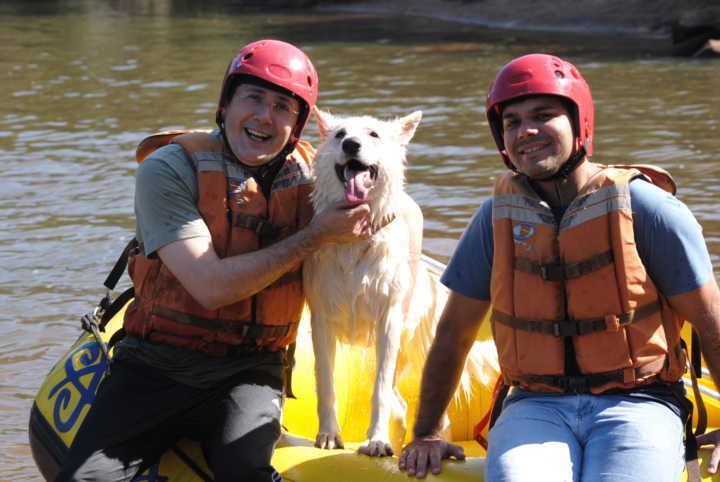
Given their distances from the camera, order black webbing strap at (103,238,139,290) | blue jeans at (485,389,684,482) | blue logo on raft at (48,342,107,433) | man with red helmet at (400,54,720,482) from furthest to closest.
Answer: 1. black webbing strap at (103,238,139,290)
2. blue logo on raft at (48,342,107,433)
3. man with red helmet at (400,54,720,482)
4. blue jeans at (485,389,684,482)

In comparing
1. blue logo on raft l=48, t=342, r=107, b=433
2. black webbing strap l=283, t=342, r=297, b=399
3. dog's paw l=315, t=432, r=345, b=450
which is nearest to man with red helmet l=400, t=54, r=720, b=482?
dog's paw l=315, t=432, r=345, b=450

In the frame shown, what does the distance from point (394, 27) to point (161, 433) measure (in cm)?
2314

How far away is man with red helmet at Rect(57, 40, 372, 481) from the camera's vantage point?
12.8ft

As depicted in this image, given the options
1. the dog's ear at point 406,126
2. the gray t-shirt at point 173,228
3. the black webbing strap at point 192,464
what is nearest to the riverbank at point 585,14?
the dog's ear at point 406,126

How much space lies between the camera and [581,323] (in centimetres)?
359

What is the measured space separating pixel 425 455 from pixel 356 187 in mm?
1063

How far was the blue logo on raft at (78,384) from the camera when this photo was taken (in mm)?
4391

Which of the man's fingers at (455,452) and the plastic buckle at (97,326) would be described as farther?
the plastic buckle at (97,326)

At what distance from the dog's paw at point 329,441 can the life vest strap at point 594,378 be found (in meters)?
Answer: 0.87

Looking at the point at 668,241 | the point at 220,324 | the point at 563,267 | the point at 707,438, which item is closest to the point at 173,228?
the point at 220,324

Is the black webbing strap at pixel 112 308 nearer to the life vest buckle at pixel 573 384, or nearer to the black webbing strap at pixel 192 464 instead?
the black webbing strap at pixel 192 464

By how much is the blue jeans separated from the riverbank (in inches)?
671

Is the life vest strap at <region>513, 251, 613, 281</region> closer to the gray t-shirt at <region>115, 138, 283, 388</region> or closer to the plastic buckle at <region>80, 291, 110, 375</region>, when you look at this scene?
the gray t-shirt at <region>115, 138, 283, 388</region>

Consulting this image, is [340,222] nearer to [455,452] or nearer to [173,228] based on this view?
[173,228]
